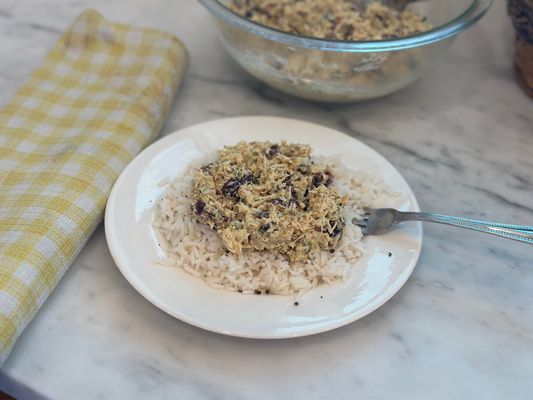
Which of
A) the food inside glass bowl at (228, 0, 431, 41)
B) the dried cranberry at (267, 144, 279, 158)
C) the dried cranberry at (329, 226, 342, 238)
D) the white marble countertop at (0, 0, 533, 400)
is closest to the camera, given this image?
the white marble countertop at (0, 0, 533, 400)

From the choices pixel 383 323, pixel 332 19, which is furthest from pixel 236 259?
pixel 332 19

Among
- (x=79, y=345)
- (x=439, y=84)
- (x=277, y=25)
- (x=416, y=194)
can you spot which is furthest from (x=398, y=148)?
(x=79, y=345)

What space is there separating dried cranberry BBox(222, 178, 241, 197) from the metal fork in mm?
231

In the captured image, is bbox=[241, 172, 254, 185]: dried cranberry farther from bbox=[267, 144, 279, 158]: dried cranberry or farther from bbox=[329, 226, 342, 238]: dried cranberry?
bbox=[329, 226, 342, 238]: dried cranberry

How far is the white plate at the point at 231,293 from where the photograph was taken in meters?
0.98

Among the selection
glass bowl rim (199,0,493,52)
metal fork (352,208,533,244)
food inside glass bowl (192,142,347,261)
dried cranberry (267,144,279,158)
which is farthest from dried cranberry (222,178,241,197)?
glass bowl rim (199,0,493,52)

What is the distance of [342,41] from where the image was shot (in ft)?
4.11

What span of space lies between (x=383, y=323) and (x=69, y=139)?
2.52ft

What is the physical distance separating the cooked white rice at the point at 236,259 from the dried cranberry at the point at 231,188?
73 millimetres

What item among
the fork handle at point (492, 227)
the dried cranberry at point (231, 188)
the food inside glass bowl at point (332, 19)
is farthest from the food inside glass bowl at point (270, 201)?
the food inside glass bowl at point (332, 19)

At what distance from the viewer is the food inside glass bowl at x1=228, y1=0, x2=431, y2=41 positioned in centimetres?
149

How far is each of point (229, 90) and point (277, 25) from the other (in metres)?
0.21

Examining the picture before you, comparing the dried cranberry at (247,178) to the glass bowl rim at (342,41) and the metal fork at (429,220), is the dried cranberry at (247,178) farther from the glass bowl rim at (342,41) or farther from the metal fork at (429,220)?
the glass bowl rim at (342,41)

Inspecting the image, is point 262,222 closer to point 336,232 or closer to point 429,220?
point 336,232
